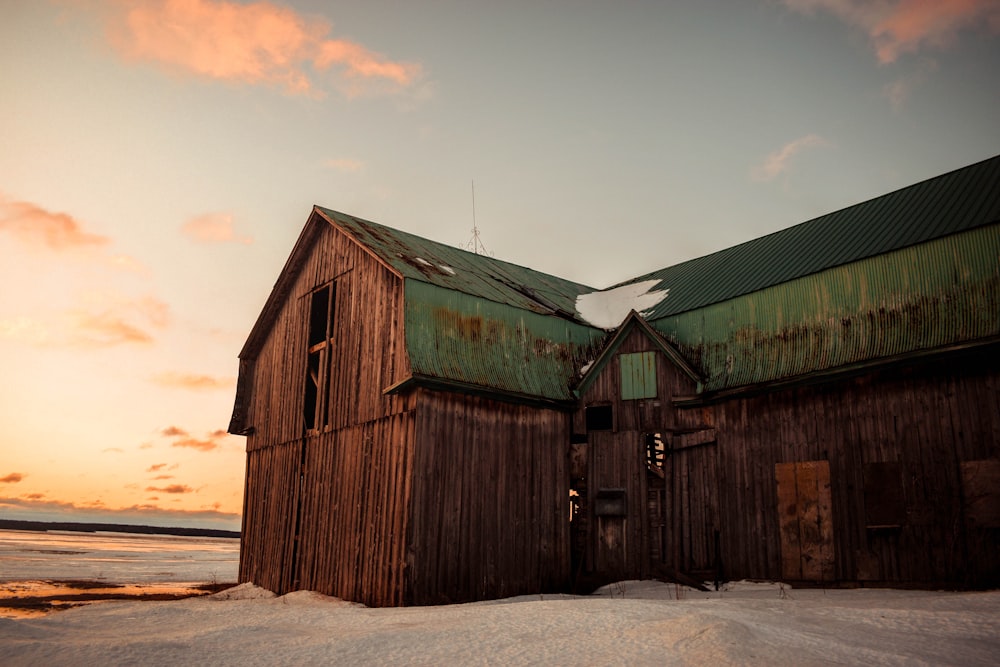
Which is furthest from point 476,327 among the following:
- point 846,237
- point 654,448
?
point 846,237

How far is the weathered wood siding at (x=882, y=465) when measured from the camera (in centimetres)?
1461

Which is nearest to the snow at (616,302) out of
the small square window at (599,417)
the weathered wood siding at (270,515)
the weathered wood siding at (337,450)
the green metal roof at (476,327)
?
the green metal roof at (476,327)

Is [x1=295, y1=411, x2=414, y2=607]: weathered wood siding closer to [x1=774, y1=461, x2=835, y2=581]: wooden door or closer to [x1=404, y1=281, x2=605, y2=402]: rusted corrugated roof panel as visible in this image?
[x1=404, y1=281, x2=605, y2=402]: rusted corrugated roof panel

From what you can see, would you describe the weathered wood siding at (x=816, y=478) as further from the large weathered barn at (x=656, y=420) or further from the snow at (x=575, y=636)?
the snow at (x=575, y=636)

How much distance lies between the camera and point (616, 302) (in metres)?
25.0

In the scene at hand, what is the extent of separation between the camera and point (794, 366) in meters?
17.5

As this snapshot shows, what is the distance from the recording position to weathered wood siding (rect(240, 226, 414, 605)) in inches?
688

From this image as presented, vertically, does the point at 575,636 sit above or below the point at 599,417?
below

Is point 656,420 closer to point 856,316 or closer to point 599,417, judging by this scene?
point 599,417

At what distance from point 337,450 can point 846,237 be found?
575 inches

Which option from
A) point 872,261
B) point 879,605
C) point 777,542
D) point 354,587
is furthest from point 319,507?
point 872,261

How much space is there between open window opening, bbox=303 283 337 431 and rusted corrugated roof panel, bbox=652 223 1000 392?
386 inches

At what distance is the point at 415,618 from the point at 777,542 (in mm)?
8820

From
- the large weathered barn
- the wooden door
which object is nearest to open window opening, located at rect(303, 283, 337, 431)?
the large weathered barn
